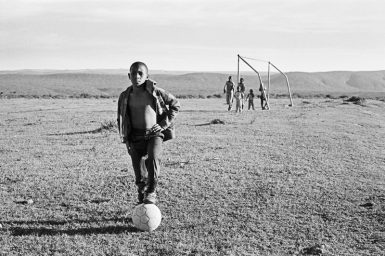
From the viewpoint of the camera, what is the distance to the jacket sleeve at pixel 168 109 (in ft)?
22.3

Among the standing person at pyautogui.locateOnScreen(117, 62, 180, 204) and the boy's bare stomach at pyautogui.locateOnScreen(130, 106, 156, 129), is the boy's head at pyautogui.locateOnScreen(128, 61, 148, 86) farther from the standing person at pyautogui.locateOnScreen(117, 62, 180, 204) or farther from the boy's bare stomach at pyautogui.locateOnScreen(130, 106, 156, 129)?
the boy's bare stomach at pyautogui.locateOnScreen(130, 106, 156, 129)

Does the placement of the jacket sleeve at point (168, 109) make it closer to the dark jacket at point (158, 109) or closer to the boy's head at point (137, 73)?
the dark jacket at point (158, 109)

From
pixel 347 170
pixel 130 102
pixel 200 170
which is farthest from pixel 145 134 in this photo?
pixel 347 170

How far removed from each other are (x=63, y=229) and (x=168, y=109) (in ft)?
7.30

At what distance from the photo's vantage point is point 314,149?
1416cm

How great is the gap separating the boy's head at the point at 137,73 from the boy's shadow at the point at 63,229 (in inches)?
80.1

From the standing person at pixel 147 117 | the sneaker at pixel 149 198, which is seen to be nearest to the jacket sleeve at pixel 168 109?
the standing person at pixel 147 117

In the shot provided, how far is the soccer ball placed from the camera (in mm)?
6637

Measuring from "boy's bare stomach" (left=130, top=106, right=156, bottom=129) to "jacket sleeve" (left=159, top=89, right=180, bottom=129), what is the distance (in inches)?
6.0

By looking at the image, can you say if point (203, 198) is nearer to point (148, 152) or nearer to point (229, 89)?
point (148, 152)

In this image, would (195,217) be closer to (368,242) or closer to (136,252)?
(136,252)

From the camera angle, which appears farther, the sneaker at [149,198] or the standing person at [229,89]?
the standing person at [229,89]

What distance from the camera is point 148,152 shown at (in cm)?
680

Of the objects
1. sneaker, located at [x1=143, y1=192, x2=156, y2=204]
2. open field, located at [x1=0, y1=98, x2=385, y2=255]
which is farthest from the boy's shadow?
sneaker, located at [x1=143, y1=192, x2=156, y2=204]
